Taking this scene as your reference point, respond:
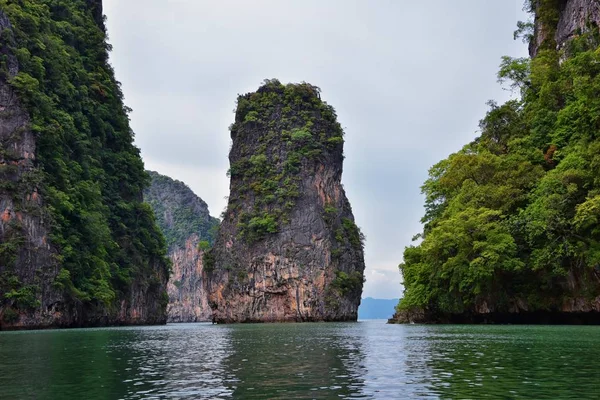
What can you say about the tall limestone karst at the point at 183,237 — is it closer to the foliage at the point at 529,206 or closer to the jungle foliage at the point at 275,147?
the jungle foliage at the point at 275,147

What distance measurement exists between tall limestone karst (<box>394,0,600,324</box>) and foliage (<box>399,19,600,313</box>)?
3.1 inches

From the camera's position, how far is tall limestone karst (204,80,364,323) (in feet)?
260

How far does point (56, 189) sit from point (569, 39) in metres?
47.4

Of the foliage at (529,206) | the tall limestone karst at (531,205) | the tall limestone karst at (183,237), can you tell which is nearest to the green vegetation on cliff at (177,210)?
the tall limestone karst at (183,237)

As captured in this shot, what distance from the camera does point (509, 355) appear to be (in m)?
16.6

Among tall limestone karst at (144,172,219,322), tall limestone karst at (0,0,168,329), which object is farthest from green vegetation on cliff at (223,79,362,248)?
tall limestone karst at (144,172,219,322)

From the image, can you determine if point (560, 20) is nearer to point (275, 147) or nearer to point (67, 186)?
point (67, 186)

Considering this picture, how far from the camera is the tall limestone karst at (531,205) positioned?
34.0 meters

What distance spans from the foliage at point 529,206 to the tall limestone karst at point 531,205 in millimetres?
78

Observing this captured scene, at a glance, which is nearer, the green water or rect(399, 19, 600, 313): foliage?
the green water

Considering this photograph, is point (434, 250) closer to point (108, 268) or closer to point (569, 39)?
point (569, 39)

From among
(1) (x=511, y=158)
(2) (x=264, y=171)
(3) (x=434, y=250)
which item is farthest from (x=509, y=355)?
(2) (x=264, y=171)

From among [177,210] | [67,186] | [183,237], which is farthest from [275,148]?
[177,210]

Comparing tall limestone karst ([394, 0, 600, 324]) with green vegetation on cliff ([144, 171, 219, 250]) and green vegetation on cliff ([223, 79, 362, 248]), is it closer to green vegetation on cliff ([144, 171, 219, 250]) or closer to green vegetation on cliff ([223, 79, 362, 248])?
green vegetation on cliff ([223, 79, 362, 248])
